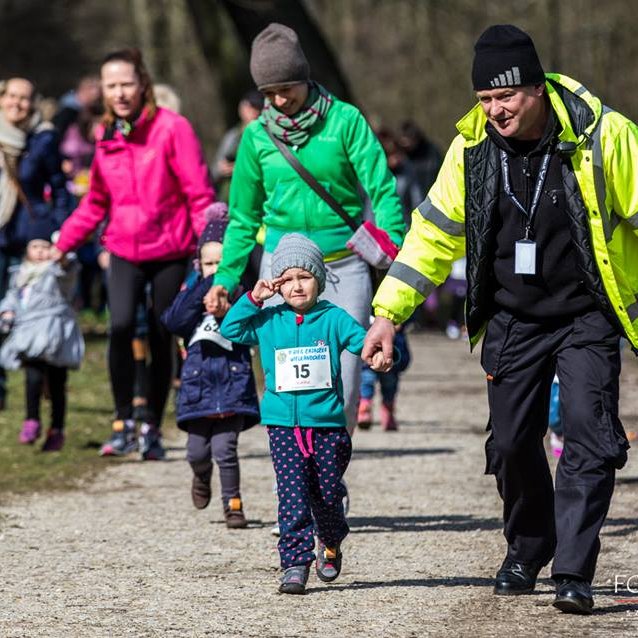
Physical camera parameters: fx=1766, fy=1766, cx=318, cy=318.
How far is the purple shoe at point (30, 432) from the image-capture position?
10.9 metres

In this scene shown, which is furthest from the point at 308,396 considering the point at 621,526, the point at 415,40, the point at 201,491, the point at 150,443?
the point at 415,40

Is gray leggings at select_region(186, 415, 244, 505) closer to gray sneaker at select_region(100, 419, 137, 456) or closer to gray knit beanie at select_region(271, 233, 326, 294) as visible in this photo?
gray knit beanie at select_region(271, 233, 326, 294)

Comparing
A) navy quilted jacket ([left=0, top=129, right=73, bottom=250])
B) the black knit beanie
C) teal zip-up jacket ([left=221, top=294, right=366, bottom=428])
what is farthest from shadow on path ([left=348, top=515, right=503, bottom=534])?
navy quilted jacket ([left=0, top=129, right=73, bottom=250])

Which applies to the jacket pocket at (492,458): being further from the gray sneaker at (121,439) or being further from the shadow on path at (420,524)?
the gray sneaker at (121,439)

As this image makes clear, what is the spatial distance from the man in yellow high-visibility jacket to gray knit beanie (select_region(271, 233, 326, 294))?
1.53 feet

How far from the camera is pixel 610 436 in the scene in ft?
19.4

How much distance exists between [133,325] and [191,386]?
1.93 meters

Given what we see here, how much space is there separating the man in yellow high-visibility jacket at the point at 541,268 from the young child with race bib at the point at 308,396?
0.47 meters

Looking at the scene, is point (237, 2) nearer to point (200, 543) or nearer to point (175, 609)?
point (200, 543)

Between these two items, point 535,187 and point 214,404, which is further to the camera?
point 214,404

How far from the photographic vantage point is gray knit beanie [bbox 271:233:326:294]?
6516 millimetres

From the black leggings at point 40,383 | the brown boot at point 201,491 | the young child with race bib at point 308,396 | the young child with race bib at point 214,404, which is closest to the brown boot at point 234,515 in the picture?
the young child with race bib at point 214,404

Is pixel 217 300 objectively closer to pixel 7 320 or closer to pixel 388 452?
pixel 388 452

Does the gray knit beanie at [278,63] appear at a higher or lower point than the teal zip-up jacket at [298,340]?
higher
